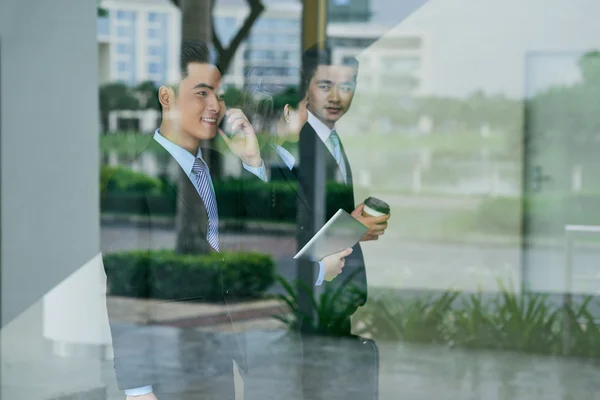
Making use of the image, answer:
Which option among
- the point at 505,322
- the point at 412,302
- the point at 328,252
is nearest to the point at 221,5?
the point at 412,302

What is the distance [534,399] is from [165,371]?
82.5 inches

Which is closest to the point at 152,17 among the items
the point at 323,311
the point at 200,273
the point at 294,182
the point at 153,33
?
the point at 153,33

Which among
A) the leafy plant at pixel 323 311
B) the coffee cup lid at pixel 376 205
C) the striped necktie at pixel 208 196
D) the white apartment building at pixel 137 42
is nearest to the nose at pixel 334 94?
the coffee cup lid at pixel 376 205

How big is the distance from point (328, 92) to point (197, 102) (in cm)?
48

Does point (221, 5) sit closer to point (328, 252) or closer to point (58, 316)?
point (58, 316)

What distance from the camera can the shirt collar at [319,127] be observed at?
2.41 metres

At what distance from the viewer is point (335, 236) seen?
2064mm

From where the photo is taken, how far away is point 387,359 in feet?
17.1

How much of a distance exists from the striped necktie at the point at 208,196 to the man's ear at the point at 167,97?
0.15m

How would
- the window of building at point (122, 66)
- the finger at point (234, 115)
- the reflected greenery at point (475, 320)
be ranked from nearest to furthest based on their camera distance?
the finger at point (234, 115)
the reflected greenery at point (475, 320)
the window of building at point (122, 66)

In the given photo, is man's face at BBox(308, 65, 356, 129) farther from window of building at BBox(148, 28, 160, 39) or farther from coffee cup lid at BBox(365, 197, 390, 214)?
window of building at BBox(148, 28, 160, 39)

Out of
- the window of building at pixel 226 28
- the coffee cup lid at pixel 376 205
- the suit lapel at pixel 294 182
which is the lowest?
the coffee cup lid at pixel 376 205

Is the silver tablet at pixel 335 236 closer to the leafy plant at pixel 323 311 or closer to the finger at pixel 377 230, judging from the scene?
the finger at pixel 377 230

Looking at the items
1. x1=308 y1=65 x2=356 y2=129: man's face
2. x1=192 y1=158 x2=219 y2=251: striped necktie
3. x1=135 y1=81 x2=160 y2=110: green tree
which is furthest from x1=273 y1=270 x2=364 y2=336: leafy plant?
x1=192 y1=158 x2=219 y2=251: striped necktie
